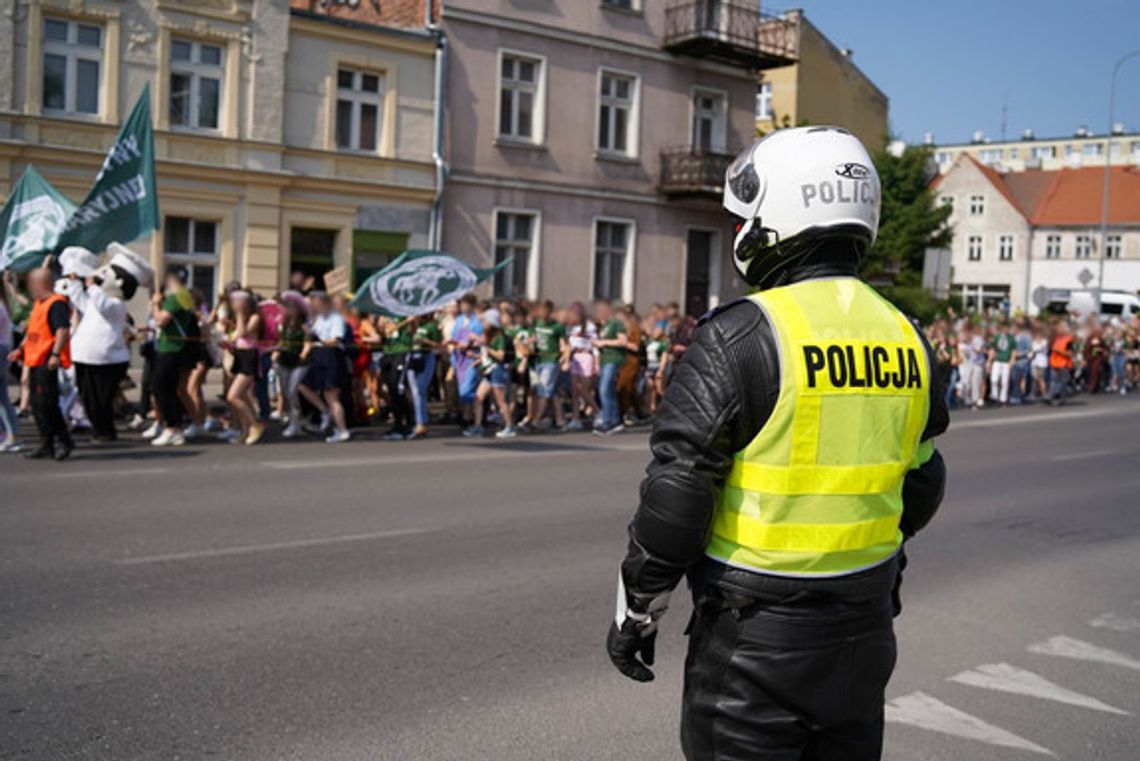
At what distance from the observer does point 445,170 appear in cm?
2500

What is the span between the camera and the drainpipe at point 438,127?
81.1 ft

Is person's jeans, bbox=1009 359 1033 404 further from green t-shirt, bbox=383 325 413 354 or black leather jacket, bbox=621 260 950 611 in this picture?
black leather jacket, bbox=621 260 950 611

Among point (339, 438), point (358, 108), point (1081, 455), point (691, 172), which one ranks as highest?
point (358, 108)

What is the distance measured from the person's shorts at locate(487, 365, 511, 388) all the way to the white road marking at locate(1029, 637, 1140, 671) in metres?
10.1

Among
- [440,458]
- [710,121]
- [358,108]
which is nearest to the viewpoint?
[440,458]

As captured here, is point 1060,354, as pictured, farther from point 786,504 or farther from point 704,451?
point 704,451

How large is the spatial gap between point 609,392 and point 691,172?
1337cm

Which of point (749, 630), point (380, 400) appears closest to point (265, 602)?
point (749, 630)

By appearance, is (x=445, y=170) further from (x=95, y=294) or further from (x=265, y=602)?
(x=265, y=602)

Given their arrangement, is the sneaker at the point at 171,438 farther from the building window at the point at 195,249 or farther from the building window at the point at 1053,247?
the building window at the point at 1053,247

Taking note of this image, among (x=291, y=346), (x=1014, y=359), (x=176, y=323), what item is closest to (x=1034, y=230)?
(x=1014, y=359)

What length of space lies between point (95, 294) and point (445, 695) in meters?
8.78

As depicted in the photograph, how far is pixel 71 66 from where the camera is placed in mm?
20375

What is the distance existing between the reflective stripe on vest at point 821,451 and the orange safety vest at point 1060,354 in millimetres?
26288
